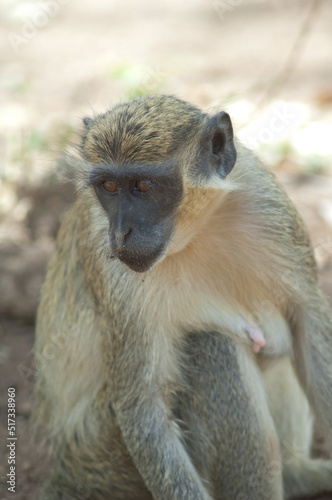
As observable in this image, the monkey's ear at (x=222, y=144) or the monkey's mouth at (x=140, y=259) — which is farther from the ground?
the monkey's ear at (x=222, y=144)

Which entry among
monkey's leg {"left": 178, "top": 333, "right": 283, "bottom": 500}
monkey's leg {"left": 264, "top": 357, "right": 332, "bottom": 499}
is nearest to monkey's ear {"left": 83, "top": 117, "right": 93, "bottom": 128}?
monkey's leg {"left": 178, "top": 333, "right": 283, "bottom": 500}

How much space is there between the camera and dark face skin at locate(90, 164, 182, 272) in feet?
11.4

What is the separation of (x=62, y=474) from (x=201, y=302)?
1439mm

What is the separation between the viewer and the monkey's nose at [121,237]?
3.44 m

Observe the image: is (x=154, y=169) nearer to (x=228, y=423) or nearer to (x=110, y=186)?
(x=110, y=186)

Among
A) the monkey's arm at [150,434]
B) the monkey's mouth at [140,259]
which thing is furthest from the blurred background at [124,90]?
the monkey's arm at [150,434]

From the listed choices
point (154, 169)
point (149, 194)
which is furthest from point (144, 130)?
point (149, 194)

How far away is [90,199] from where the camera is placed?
4.14 m

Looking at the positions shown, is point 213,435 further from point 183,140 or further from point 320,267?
point 320,267

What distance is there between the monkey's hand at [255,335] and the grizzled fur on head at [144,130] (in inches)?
48.1

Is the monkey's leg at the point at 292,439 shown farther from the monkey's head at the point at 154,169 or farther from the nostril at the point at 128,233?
the nostril at the point at 128,233

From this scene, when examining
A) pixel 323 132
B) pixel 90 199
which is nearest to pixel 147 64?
pixel 323 132

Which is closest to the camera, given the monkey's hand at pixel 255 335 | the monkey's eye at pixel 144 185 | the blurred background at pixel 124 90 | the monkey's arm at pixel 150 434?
the monkey's eye at pixel 144 185

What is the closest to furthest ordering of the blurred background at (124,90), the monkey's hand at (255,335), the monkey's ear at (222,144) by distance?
the monkey's ear at (222,144), the monkey's hand at (255,335), the blurred background at (124,90)
